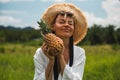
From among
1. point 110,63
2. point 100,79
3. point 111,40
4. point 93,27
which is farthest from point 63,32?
point 93,27

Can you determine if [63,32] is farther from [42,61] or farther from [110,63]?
[110,63]

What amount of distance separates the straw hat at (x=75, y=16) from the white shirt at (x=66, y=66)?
211mm

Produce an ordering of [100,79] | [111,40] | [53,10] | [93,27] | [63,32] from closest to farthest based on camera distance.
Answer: [63,32] → [53,10] → [100,79] → [111,40] → [93,27]

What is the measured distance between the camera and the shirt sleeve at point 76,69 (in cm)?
297

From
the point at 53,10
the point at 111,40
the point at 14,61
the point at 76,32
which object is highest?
the point at 53,10

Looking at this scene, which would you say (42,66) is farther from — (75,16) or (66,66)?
(75,16)

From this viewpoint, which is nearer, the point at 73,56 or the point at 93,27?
the point at 73,56

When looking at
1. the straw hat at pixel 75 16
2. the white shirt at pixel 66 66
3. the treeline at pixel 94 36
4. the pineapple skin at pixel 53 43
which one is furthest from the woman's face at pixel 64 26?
the treeline at pixel 94 36

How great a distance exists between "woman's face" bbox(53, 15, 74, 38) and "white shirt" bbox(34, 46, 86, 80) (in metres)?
0.23

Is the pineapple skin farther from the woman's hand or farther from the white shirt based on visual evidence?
the white shirt

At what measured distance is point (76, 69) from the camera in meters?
3.18

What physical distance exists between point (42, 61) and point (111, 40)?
39.6m

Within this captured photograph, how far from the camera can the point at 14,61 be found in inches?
394

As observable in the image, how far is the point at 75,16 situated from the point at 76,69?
52 cm
